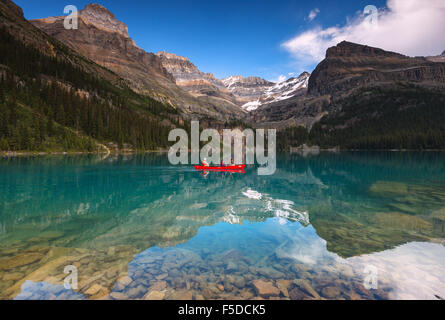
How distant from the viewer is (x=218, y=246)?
607 inches

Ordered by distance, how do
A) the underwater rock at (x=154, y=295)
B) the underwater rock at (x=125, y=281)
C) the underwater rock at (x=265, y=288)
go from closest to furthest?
the underwater rock at (x=154, y=295) < the underwater rock at (x=265, y=288) < the underwater rock at (x=125, y=281)

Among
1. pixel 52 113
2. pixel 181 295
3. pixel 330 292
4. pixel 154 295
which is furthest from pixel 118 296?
pixel 52 113

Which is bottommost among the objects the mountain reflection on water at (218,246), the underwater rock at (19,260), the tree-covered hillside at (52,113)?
the mountain reflection on water at (218,246)

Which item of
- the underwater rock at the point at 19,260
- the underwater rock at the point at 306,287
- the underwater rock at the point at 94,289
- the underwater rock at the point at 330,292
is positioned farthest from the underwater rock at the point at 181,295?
the underwater rock at the point at 19,260

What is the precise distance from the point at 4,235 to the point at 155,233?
9.53 meters

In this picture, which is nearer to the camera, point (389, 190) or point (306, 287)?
point (306, 287)

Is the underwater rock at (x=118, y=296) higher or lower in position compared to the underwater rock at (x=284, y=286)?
higher

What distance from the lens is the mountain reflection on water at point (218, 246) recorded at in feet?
32.7

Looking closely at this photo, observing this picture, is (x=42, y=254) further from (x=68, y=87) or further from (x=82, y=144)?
(x=68, y=87)

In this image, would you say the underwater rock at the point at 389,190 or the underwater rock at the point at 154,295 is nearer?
the underwater rock at the point at 154,295

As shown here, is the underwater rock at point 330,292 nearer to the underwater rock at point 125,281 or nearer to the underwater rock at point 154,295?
the underwater rock at point 154,295

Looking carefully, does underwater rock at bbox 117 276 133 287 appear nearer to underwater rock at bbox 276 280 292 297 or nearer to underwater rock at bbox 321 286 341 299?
underwater rock at bbox 276 280 292 297

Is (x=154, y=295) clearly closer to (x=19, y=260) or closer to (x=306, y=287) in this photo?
(x=306, y=287)
